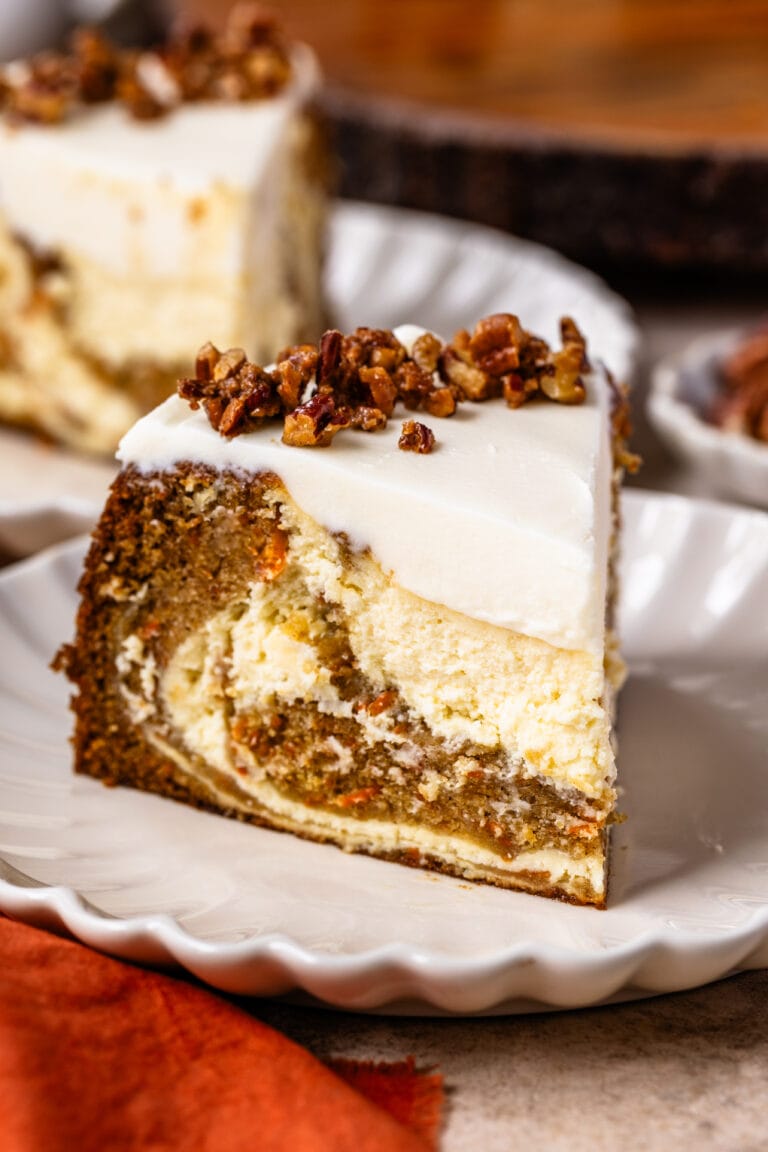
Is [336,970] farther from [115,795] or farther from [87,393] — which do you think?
[87,393]

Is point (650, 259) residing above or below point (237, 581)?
below

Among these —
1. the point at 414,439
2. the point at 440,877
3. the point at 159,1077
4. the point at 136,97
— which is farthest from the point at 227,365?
the point at 136,97

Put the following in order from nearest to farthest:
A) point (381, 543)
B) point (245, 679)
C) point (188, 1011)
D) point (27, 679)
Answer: point (188, 1011), point (381, 543), point (245, 679), point (27, 679)

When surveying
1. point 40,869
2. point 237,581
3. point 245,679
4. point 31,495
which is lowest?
point 31,495

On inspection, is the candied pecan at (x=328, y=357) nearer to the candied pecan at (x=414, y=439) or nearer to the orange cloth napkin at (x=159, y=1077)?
the candied pecan at (x=414, y=439)

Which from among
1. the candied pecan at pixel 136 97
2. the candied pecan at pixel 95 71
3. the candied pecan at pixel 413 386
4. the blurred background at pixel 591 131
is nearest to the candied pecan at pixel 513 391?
the candied pecan at pixel 413 386

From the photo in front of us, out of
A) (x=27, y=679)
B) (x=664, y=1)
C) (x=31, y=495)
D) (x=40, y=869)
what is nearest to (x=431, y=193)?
(x=664, y=1)

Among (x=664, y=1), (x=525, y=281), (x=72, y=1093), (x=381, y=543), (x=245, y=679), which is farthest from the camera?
(x=664, y=1)

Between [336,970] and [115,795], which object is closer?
[336,970]
